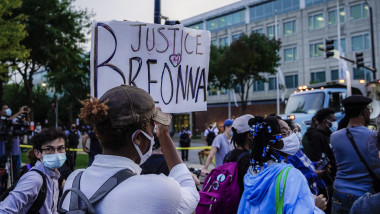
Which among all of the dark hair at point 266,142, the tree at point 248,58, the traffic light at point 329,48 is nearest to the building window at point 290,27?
the tree at point 248,58

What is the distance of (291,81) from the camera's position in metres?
43.2

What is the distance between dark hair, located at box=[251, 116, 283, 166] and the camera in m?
2.77

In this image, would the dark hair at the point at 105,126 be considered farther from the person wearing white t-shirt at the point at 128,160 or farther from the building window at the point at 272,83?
the building window at the point at 272,83

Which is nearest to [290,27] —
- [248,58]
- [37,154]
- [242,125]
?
[248,58]

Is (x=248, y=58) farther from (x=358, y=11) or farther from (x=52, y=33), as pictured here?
(x=52, y=33)

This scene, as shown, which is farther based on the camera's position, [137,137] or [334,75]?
[334,75]

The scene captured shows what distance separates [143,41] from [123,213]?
1.99 metres

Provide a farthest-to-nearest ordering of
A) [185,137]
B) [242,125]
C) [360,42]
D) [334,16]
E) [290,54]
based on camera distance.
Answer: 1. [290,54]
2. [334,16]
3. [360,42]
4. [185,137]
5. [242,125]

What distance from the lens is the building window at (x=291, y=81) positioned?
42.7 metres

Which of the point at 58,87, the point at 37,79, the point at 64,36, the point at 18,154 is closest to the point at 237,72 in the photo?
the point at 64,36

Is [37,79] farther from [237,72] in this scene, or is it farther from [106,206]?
[106,206]

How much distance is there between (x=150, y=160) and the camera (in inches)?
139

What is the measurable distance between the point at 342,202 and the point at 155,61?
231 cm

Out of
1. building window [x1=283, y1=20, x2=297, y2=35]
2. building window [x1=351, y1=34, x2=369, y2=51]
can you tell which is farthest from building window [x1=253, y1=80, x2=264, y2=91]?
building window [x1=351, y1=34, x2=369, y2=51]
